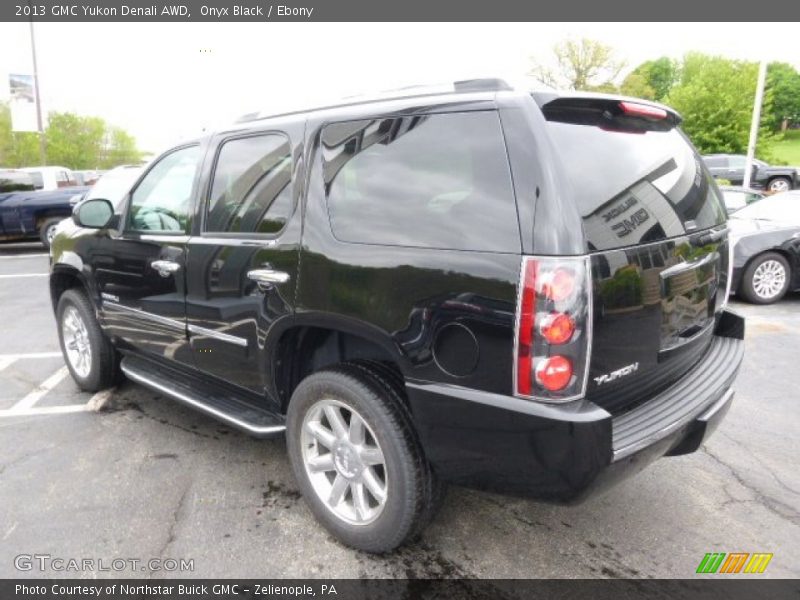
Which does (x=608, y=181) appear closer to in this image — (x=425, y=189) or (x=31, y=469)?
(x=425, y=189)

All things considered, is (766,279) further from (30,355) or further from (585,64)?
(585,64)

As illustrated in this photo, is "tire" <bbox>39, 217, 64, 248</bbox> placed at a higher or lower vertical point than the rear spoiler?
lower

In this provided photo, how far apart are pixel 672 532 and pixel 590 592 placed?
2.16 feet

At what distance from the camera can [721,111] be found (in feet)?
97.0

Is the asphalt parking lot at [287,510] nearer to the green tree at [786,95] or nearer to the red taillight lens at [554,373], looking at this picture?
the red taillight lens at [554,373]

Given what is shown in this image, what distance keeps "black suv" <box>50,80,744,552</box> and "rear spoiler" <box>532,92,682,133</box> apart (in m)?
0.01

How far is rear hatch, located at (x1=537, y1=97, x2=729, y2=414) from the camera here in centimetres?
208

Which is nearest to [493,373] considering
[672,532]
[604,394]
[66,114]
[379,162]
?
[604,394]

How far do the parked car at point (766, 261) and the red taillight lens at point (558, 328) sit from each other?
20.6ft

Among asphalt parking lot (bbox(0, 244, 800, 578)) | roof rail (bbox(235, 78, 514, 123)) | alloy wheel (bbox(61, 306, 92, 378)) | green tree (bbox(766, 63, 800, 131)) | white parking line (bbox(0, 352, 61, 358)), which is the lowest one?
white parking line (bbox(0, 352, 61, 358))

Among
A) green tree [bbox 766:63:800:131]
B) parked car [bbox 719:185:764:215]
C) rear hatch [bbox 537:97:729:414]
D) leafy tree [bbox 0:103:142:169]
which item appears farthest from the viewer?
green tree [bbox 766:63:800:131]

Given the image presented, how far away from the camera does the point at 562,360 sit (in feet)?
6.49

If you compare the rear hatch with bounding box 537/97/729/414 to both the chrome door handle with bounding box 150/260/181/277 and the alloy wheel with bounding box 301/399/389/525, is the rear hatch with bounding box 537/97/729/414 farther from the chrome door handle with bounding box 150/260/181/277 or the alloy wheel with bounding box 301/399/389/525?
the chrome door handle with bounding box 150/260/181/277

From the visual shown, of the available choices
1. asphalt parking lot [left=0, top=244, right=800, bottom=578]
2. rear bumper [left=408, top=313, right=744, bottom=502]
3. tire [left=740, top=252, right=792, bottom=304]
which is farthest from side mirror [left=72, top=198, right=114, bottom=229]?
tire [left=740, top=252, right=792, bottom=304]
